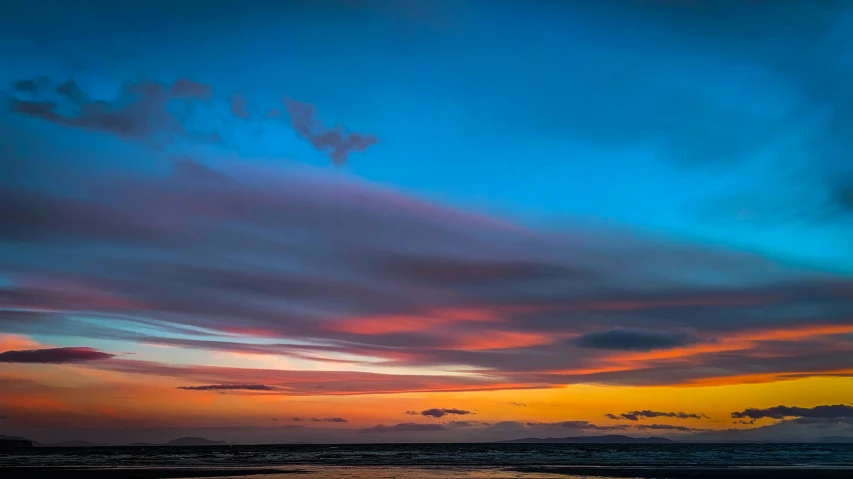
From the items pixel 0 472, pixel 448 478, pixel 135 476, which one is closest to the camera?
pixel 448 478

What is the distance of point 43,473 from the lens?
6206 centimetres

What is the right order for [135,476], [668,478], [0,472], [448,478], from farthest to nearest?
[0,472] < [135,476] < [668,478] < [448,478]

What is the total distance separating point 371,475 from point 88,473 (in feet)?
111

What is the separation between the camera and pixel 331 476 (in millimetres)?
51875

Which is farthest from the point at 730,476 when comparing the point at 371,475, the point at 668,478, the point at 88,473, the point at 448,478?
the point at 88,473

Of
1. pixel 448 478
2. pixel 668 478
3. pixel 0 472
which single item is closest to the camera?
pixel 448 478

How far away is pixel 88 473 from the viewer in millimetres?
64562

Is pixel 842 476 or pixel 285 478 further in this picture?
pixel 842 476

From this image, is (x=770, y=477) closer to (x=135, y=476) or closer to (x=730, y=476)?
(x=730, y=476)

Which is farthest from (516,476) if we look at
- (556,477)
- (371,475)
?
(371,475)

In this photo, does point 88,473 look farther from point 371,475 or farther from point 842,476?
point 842,476

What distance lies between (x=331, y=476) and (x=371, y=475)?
135 inches

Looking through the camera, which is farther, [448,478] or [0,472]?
[0,472]

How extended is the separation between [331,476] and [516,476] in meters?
15.8
